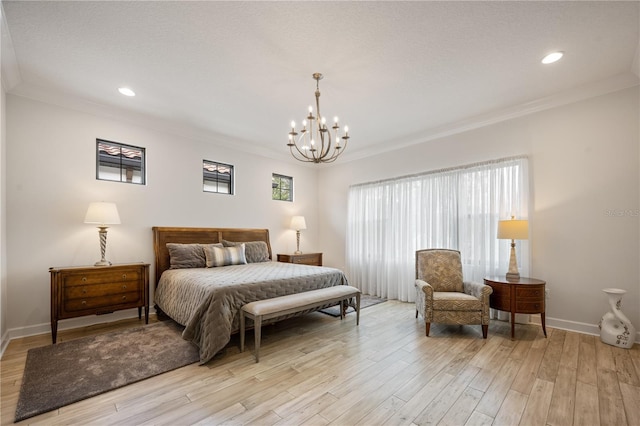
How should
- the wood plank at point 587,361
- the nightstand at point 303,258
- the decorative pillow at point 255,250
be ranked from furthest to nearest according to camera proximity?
the nightstand at point 303,258
the decorative pillow at point 255,250
the wood plank at point 587,361

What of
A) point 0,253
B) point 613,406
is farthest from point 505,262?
point 0,253

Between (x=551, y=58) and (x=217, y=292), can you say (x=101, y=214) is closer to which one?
(x=217, y=292)

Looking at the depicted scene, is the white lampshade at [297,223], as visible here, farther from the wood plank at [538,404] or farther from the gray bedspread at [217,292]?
the wood plank at [538,404]

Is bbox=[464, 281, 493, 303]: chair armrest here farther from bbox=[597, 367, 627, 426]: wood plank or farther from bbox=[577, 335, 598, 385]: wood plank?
bbox=[597, 367, 627, 426]: wood plank

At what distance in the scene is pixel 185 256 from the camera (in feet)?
13.6

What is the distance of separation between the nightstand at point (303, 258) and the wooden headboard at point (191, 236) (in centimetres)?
29

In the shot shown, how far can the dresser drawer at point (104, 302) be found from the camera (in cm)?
315

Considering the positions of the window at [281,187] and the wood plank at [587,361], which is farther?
the window at [281,187]

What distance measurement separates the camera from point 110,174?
3975 mm

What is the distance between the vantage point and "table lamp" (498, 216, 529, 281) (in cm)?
337

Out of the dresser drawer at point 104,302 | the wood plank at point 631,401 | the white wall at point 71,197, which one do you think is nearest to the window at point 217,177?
the white wall at point 71,197

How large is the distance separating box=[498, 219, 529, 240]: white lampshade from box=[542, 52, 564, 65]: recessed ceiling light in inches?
67.0

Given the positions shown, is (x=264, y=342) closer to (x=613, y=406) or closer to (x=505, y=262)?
(x=613, y=406)

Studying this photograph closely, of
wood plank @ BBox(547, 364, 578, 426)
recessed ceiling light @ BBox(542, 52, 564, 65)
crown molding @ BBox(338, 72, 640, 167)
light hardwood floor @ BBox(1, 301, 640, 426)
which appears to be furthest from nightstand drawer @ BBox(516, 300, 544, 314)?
recessed ceiling light @ BBox(542, 52, 564, 65)
